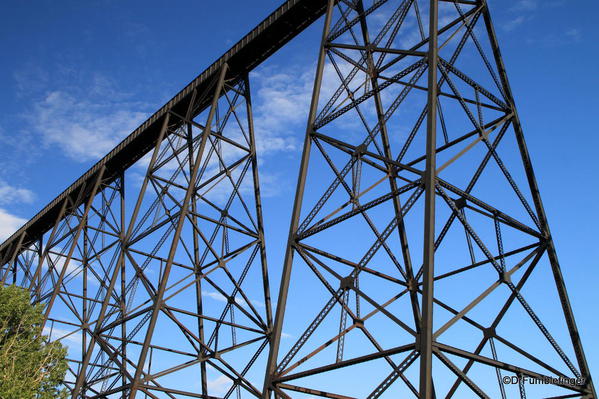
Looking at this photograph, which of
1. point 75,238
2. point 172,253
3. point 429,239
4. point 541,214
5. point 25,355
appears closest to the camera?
point 429,239

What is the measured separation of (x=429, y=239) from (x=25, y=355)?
11614 mm

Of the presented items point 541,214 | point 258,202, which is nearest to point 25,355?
point 258,202

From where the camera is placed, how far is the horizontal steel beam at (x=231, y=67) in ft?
46.8

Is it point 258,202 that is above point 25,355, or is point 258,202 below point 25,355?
above

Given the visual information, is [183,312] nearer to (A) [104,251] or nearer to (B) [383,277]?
(B) [383,277]

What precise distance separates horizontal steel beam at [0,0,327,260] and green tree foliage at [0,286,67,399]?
5.49 metres

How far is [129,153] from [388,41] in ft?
36.1

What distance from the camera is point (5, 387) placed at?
454 inches

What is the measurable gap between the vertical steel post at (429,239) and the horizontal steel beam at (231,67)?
5.42 metres

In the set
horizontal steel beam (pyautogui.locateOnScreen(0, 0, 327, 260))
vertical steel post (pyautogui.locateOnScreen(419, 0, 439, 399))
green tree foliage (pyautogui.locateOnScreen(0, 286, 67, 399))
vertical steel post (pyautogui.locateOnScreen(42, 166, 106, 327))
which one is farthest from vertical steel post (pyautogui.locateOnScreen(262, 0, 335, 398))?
vertical steel post (pyautogui.locateOnScreen(42, 166, 106, 327))

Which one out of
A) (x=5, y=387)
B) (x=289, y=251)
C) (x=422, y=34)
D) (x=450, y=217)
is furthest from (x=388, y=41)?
(x=5, y=387)

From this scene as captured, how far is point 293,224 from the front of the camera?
977cm

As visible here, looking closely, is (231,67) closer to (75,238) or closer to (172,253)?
(172,253)

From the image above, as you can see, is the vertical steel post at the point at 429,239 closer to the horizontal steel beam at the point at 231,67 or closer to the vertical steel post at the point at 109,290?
the horizontal steel beam at the point at 231,67
